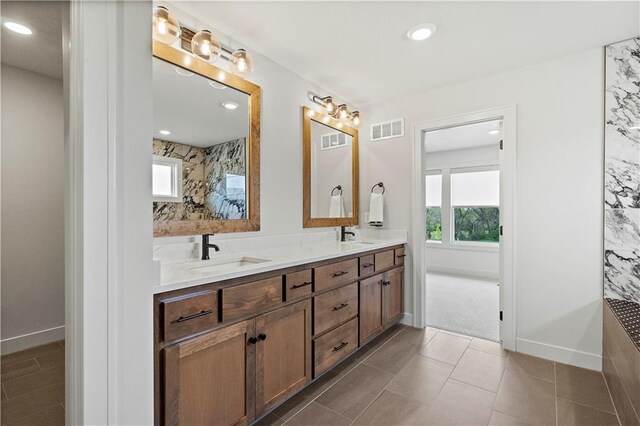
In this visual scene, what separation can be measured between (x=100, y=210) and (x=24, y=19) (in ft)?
2.32

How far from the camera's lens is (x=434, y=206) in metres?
6.23

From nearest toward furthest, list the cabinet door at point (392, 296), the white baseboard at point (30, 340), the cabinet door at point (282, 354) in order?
the white baseboard at point (30, 340) < the cabinet door at point (282, 354) < the cabinet door at point (392, 296)

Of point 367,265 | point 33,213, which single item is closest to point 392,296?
point 367,265

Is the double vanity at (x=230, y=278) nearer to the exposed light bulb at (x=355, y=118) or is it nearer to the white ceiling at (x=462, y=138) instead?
the exposed light bulb at (x=355, y=118)

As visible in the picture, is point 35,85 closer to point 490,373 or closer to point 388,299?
point 388,299

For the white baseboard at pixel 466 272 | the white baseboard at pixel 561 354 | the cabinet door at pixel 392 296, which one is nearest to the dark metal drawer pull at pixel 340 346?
the cabinet door at pixel 392 296

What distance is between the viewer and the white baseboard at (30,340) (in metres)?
0.98

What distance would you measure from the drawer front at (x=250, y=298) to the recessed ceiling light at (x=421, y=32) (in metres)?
1.86

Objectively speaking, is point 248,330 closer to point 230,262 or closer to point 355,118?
point 230,262

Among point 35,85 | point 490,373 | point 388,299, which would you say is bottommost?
point 490,373

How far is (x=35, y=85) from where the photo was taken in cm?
106

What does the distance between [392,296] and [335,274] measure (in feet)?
3.43

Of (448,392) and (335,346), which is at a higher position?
(335,346)

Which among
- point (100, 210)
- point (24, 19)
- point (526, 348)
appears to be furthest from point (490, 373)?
point (24, 19)
